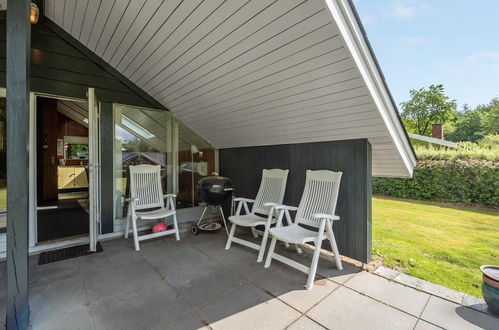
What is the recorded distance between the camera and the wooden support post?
154cm

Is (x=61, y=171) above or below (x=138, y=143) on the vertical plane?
below

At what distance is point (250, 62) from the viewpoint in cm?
242

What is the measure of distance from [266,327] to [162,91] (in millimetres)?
3475

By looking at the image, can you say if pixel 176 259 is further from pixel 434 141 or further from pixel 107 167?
pixel 434 141

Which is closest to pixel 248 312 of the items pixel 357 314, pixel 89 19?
pixel 357 314

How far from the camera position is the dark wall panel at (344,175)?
2.68m

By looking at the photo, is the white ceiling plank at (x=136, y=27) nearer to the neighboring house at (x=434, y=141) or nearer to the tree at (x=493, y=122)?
the neighboring house at (x=434, y=141)

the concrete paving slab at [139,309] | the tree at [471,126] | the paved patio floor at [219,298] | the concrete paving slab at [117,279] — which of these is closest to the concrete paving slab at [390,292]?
the paved patio floor at [219,298]

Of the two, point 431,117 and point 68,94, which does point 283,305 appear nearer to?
point 68,94

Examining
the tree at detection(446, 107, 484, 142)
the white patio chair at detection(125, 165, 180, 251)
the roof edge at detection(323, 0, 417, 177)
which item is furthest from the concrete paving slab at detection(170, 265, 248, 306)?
the tree at detection(446, 107, 484, 142)

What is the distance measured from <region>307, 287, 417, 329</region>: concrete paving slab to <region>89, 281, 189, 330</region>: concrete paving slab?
1.12 meters

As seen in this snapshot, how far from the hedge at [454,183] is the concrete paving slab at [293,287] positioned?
6.15m

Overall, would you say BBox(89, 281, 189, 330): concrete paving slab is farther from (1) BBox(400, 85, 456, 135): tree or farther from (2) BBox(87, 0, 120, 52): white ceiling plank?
(1) BBox(400, 85, 456, 135): tree

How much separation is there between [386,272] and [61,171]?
897 cm
